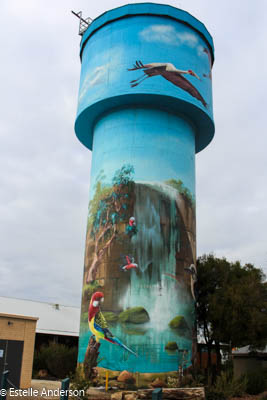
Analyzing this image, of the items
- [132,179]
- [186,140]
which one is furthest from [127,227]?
[186,140]

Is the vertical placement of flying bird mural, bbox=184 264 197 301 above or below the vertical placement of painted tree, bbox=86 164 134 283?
below

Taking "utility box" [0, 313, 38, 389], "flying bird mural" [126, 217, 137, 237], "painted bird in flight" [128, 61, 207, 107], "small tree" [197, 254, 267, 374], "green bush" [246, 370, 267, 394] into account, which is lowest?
"green bush" [246, 370, 267, 394]

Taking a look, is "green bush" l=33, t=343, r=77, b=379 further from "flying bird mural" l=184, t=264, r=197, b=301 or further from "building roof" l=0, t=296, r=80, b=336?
"flying bird mural" l=184, t=264, r=197, b=301

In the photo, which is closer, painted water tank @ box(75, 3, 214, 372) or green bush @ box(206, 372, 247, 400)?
green bush @ box(206, 372, 247, 400)

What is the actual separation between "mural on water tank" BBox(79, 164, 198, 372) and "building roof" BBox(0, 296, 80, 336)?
47.6 ft

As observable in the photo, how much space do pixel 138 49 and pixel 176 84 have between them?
9.14 feet

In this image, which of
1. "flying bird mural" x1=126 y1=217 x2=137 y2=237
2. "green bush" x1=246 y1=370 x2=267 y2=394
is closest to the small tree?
"green bush" x1=246 y1=370 x2=267 y2=394

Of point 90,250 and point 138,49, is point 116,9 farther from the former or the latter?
point 90,250

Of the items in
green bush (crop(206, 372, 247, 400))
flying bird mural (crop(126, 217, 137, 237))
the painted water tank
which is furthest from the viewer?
flying bird mural (crop(126, 217, 137, 237))

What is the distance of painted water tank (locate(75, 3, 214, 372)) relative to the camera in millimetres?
20062

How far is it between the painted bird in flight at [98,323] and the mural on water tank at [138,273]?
1.7 inches

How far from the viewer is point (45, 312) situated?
38500mm

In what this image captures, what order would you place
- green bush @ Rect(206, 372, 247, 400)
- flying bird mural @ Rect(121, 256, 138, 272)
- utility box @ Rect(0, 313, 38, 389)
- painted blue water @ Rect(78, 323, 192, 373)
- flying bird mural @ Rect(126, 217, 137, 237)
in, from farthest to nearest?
flying bird mural @ Rect(126, 217, 137, 237) < utility box @ Rect(0, 313, 38, 389) < flying bird mural @ Rect(121, 256, 138, 272) < painted blue water @ Rect(78, 323, 192, 373) < green bush @ Rect(206, 372, 247, 400)

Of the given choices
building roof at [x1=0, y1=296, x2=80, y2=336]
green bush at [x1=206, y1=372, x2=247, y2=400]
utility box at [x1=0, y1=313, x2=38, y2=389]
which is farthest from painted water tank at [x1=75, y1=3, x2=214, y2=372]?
building roof at [x1=0, y1=296, x2=80, y2=336]
